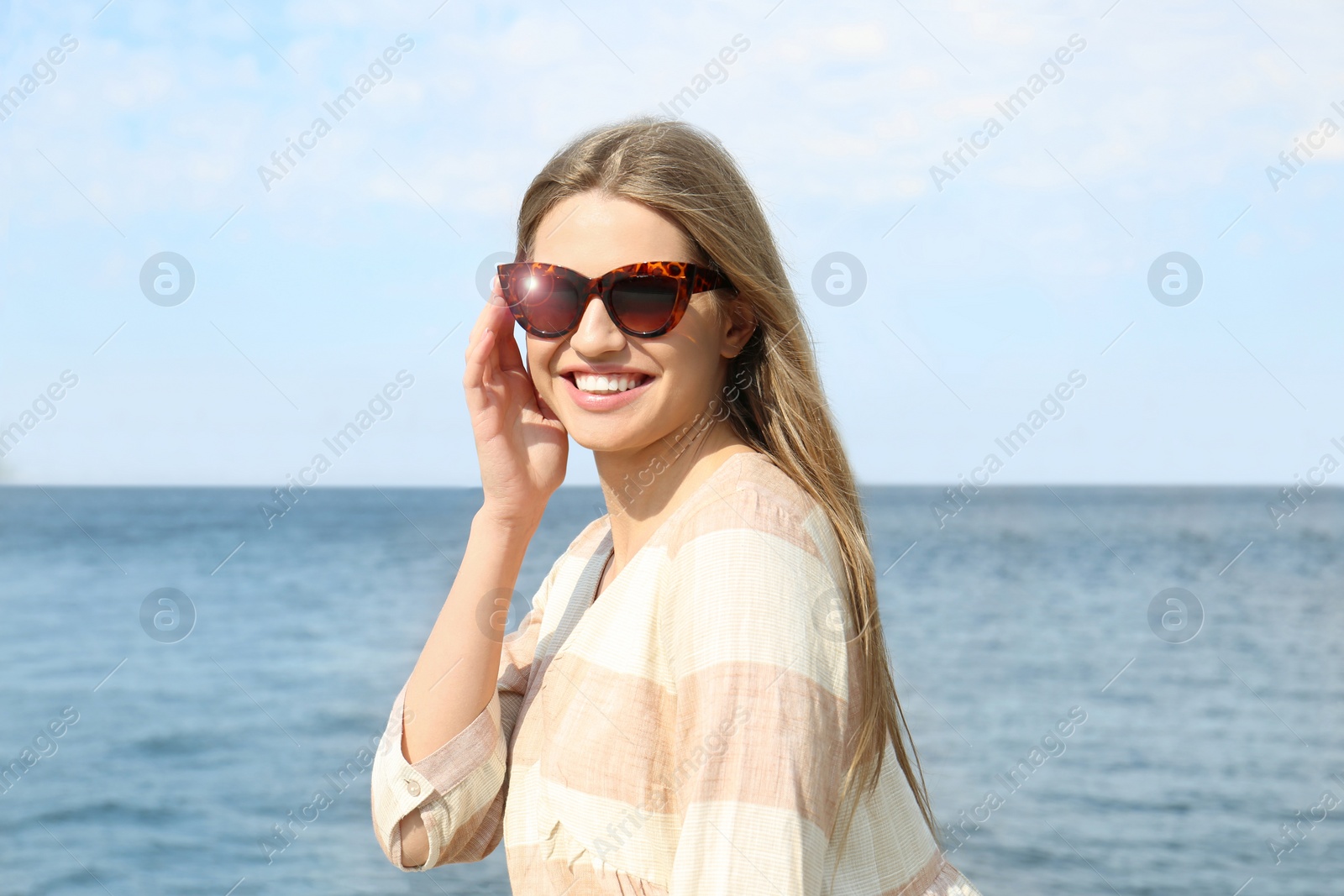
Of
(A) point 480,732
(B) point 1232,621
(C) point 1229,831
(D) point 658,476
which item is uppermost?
(D) point 658,476

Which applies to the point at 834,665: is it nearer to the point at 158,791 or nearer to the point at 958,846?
the point at 958,846

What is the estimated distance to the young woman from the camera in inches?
64.1

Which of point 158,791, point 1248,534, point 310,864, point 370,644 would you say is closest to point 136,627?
point 370,644

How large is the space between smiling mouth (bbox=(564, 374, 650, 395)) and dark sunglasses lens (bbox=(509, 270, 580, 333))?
0.12 meters

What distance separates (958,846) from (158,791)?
9111 mm

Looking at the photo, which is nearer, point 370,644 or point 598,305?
point 598,305

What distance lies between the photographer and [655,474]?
222 cm

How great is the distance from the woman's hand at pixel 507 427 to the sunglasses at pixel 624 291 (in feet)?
0.77

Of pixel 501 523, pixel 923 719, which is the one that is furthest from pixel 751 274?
pixel 923 719

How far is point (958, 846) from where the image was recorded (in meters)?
9.75

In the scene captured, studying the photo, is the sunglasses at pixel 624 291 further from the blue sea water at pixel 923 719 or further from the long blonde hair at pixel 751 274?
the blue sea water at pixel 923 719

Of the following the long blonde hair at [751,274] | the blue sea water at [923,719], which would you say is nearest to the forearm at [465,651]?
the long blonde hair at [751,274]

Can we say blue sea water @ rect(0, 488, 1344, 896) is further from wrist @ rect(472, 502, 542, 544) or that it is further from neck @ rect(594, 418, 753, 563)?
wrist @ rect(472, 502, 542, 544)

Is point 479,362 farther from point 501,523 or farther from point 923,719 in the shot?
point 923,719
